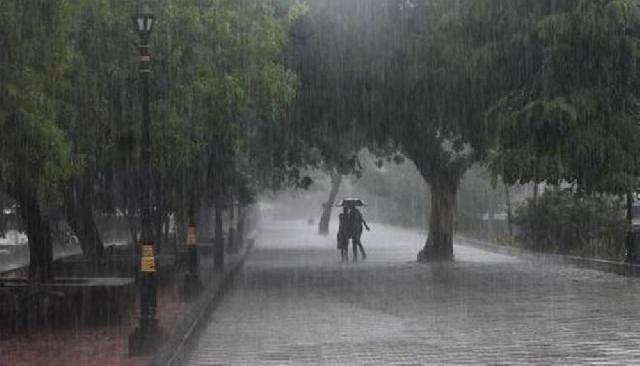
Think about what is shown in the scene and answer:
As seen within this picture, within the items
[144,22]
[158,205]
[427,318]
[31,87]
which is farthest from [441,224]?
[31,87]

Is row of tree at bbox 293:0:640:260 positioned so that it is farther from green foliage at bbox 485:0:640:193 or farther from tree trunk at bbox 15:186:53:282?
tree trunk at bbox 15:186:53:282

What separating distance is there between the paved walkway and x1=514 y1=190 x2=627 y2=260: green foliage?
2331 millimetres

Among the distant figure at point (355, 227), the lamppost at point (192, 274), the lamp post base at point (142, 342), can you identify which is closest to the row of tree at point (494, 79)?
the distant figure at point (355, 227)

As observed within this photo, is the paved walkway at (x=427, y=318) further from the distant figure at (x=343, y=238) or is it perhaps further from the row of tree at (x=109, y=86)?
the distant figure at (x=343, y=238)

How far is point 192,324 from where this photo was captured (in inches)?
575

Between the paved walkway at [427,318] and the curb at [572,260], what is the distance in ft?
1.43

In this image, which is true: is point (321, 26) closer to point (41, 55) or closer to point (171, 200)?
point (171, 200)

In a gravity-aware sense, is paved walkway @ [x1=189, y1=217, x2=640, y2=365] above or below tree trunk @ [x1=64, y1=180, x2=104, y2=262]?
below

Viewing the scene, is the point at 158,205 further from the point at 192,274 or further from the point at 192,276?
the point at 192,274

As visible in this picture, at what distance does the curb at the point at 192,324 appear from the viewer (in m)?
11.5

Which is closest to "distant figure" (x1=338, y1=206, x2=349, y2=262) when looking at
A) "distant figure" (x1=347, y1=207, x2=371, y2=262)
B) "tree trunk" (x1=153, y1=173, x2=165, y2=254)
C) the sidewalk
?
"distant figure" (x1=347, y1=207, x2=371, y2=262)

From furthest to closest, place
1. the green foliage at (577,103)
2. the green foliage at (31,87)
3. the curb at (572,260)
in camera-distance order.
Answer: the curb at (572,260) < the green foliage at (577,103) < the green foliage at (31,87)

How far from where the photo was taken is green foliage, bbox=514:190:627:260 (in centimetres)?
2969

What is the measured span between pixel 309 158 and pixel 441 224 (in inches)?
207
